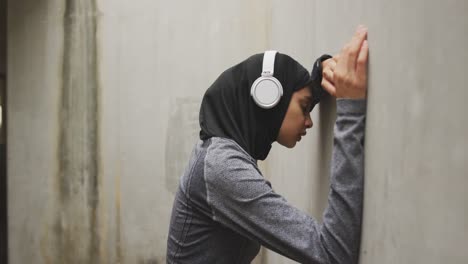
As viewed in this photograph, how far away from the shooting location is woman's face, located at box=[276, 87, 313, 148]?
1484 mm

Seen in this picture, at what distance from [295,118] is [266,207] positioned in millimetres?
379

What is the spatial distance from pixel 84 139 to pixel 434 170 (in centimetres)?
315

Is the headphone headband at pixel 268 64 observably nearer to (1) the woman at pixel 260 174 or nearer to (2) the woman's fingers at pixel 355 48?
(1) the woman at pixel 260 174

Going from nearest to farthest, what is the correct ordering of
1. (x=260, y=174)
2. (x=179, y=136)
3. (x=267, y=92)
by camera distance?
(x=260, y=174) → (x=267, y=92) → (x=179, y=136)

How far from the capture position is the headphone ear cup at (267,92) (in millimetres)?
1418

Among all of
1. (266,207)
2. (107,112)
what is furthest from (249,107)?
(107,112)

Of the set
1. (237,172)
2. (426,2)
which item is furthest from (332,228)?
(426,2)

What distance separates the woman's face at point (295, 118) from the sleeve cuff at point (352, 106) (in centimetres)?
32

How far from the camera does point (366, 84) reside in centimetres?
115

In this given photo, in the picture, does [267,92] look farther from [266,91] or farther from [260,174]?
[260,174]

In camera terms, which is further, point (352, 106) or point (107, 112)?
point (107, 112)

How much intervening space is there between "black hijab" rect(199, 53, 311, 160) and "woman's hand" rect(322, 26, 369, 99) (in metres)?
0.27

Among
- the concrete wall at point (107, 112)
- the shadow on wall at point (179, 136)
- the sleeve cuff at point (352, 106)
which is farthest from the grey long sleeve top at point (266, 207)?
the shadow on wall at point (179, 136)

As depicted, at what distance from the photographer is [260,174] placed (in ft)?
4.28
